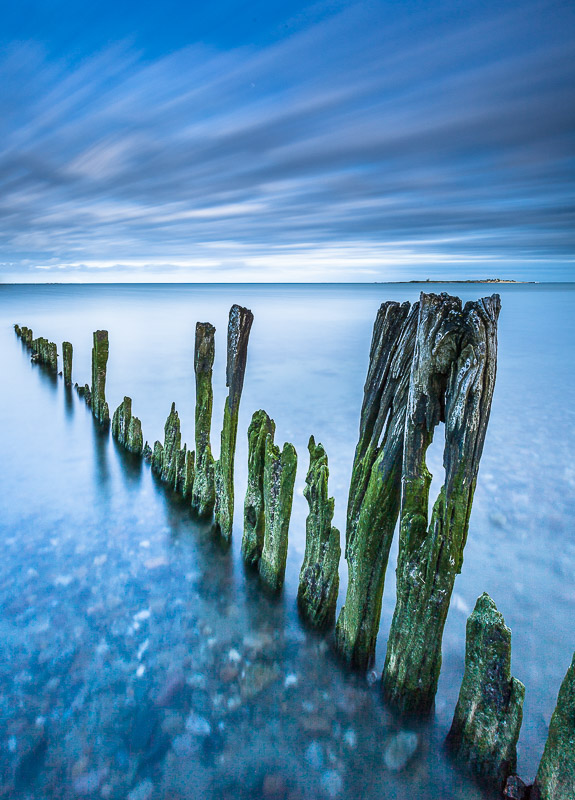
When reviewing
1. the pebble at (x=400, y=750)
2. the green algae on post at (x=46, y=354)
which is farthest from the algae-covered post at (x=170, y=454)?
the green algae on post at (x=46, y=354)

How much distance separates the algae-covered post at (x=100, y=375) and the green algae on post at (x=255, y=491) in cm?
564

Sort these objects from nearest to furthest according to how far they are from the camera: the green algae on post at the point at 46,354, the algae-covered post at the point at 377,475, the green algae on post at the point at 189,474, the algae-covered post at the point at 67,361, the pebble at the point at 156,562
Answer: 1. the algae-covered post at the point at 377,475
2. the pebble at the point at 156,562
3. the green algae on post at the point at 189,474
4. the algae-covered post at the point at 67,361
5. the green algae on post at the point at 46,354

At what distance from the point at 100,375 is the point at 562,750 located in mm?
8895

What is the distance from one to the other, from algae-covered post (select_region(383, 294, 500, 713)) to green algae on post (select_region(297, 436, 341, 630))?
2.37 feet

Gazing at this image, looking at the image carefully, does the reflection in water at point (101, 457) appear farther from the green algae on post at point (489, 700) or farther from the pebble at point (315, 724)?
the green algae on post at point (489, 700)

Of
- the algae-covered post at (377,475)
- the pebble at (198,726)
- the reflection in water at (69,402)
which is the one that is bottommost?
the pebble at (198,726)

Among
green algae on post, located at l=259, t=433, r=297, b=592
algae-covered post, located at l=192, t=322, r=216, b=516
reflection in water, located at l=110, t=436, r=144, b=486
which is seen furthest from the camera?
reflection in water, located at l=110, t=436, r=144, b=486

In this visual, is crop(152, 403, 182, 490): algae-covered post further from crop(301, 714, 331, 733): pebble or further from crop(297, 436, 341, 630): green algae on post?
crop(301, 714, 331, 733): pebble

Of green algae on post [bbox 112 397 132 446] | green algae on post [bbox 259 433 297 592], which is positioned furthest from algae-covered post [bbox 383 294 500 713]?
green algae on post [bbox 112 397 132 446]

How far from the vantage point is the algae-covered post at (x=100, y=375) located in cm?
880

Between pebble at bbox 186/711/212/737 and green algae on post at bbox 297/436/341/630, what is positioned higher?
green algae on post at bbox 297/436/341/630

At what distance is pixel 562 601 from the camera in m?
4.42

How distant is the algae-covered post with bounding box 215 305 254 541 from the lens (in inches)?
177

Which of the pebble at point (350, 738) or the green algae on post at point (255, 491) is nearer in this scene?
the pebble at point (350, 738)
